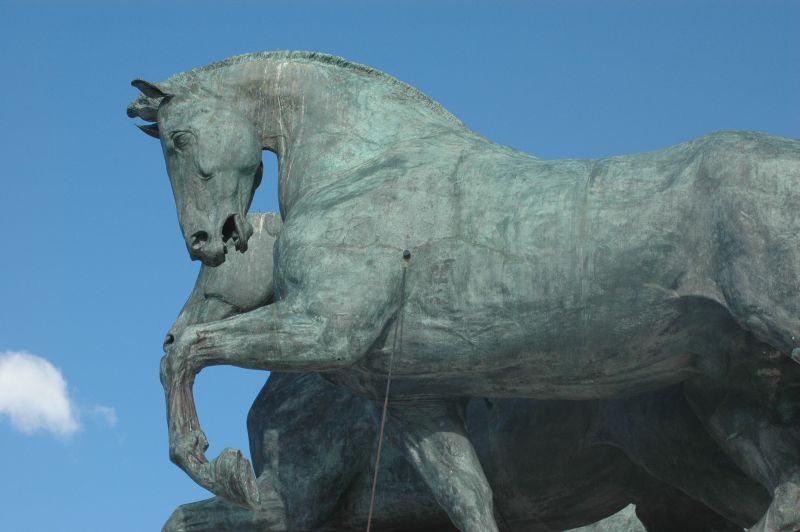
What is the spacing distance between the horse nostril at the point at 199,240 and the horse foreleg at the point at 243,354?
2.30 ft

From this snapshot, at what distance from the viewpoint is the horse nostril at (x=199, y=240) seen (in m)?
8.12

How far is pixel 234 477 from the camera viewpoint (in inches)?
291

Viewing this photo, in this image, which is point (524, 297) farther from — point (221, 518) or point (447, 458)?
point (221, 518)

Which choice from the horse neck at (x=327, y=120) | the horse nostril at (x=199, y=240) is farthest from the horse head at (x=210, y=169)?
the horse neck at (x=327, y=120)

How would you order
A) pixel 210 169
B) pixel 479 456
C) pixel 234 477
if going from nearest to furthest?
1. pixel 234 477
2. pixel 210 169
3. pixel 479 456

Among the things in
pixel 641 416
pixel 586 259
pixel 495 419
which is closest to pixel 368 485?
pixel 495 419

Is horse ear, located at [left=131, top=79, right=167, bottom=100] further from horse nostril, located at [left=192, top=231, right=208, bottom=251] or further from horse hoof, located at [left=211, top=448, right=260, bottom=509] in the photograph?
horse hoof, located at [left=211, top=448, right=260, bottom=509]

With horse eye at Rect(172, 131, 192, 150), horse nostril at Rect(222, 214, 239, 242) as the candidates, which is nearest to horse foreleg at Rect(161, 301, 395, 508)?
horse nostril at Rect(222, 214, 239, 242)

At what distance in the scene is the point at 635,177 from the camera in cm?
730

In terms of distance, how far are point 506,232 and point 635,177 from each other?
0.60m

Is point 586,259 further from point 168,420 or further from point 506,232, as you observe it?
point 168,420

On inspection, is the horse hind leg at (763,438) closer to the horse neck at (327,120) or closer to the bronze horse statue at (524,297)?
the bronze horse statue at (524,297)

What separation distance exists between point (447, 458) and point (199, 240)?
1593 millimetres

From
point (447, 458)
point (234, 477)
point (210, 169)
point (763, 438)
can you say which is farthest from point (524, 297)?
point (210, 169)
